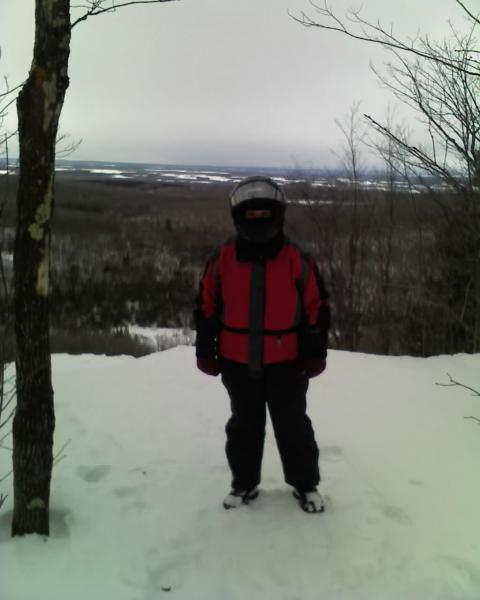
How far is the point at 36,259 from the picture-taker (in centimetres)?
211

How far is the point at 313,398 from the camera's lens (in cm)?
442

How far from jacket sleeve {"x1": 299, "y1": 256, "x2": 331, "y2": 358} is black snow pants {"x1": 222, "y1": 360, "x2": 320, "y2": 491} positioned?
0.14 metres

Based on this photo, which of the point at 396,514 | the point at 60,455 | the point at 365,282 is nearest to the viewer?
the point at 396,514

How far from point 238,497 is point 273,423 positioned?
0.49 meters

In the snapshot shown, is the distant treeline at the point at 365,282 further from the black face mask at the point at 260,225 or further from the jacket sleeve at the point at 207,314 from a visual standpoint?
the black face mask at the point at 260,225

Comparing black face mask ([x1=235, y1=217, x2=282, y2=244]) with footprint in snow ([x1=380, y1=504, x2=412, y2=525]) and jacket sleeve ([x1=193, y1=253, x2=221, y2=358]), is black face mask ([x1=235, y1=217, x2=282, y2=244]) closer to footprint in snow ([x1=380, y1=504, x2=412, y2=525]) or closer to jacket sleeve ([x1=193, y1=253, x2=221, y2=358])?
jacket sleeve ([x1=193, y1=253, x2=221, y2=358])

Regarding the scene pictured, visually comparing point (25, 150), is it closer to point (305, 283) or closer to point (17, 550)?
point (305, 283)

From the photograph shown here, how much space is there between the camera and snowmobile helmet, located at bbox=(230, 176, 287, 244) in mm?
2371

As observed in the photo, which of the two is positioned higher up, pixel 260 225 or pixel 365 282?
pixel 260 225

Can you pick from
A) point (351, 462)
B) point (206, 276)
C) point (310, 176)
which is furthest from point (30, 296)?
point (310, 176)

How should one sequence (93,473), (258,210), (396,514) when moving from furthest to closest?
(93,473) < (396,514) < (258,210)

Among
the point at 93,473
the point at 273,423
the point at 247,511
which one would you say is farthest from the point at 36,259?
the point at 247,511

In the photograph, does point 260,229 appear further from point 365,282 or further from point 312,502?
point 365,282

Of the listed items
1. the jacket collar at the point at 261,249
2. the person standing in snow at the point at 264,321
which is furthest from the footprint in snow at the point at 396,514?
the jacket collar at the point at 261,249
